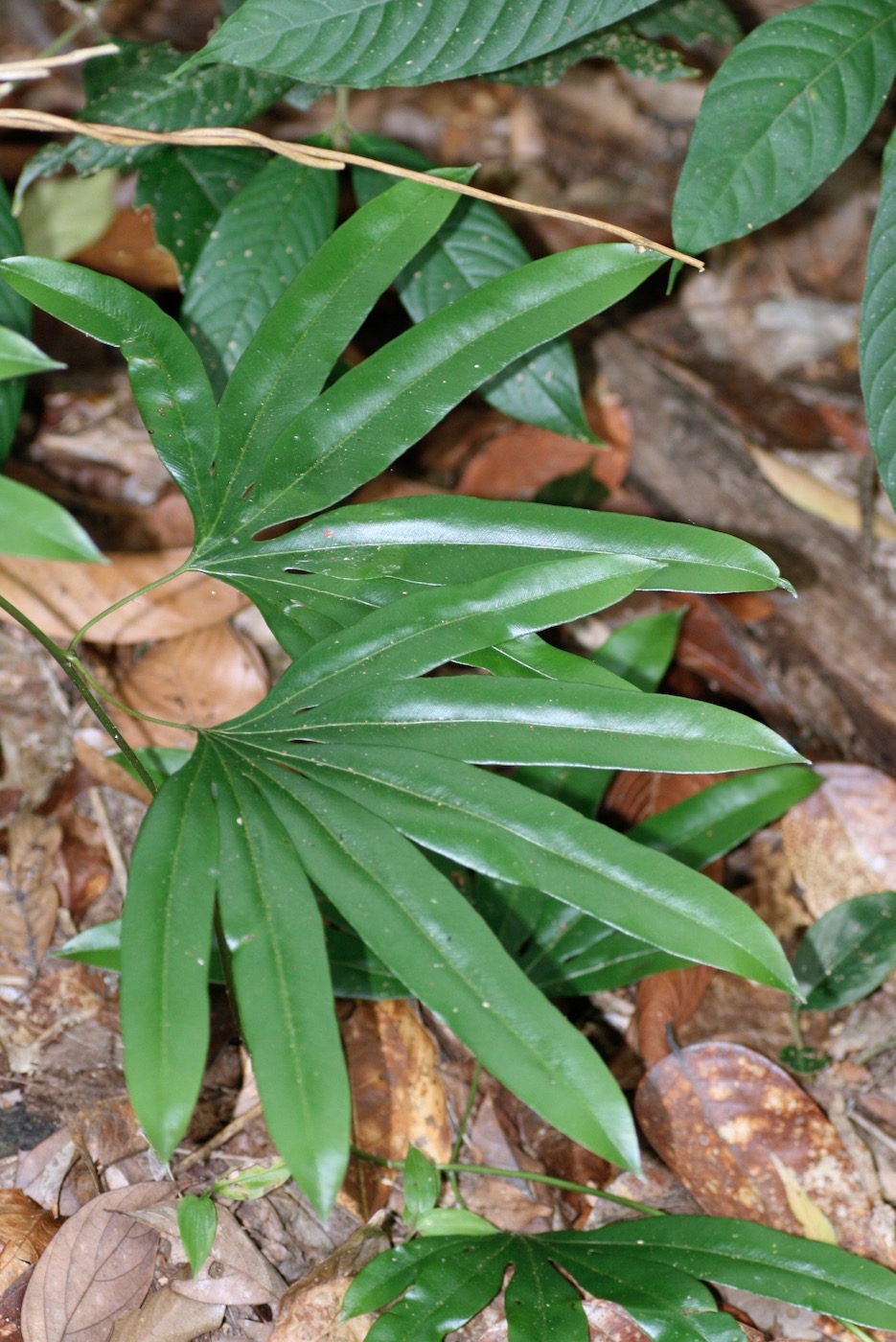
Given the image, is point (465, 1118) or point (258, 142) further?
point (465, 1118)

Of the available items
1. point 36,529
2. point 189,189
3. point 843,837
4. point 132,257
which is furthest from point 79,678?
point 132,257

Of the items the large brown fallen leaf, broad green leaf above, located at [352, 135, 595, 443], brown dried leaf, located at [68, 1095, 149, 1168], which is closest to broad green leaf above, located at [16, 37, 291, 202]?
broad green leaf above, located at [352, 135, 595, 443]

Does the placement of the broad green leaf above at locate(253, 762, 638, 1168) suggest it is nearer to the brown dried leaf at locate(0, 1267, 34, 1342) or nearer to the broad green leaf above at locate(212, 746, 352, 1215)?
the broad green leaf above at locate(212, 746, 352, 1215)

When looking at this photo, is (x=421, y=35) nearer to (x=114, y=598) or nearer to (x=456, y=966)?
(x=114, y=598)

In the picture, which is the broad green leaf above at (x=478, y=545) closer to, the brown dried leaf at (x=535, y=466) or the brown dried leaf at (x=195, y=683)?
the brown dried leaf at (x=195, y=683)

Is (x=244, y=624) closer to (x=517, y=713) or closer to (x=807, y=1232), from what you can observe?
(x=517, y=713)

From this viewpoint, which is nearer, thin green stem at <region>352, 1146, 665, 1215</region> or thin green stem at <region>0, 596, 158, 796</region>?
thin green stem at <region>0, 596, 158, 796</region>
